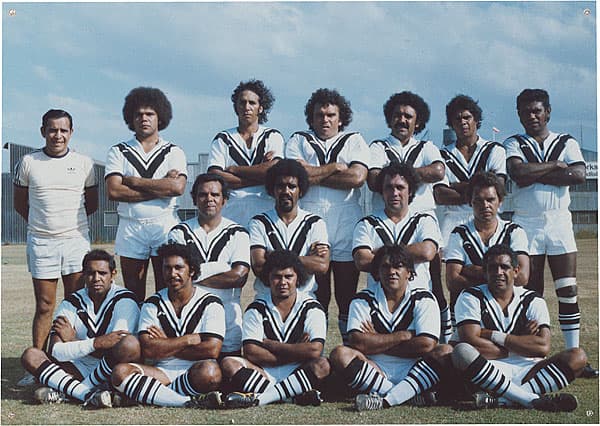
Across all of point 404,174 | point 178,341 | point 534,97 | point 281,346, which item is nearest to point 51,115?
point 178,341

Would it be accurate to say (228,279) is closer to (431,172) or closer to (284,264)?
(284,264)

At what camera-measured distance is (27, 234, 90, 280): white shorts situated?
4898 millimetres

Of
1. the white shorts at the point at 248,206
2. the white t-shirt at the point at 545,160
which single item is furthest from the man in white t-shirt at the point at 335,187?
the white t-shirt at the point at 545,160

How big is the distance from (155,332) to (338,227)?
139cm

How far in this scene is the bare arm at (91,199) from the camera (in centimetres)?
500

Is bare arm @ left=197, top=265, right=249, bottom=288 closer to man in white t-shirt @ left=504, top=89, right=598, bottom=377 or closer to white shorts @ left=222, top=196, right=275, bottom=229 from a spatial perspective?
white shorts @ left=222, top=196, right=275, bottom=229

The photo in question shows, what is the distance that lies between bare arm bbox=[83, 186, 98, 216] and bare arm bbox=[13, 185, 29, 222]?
383 mm

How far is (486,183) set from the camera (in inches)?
187

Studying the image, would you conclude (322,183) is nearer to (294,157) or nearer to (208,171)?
(294,157)

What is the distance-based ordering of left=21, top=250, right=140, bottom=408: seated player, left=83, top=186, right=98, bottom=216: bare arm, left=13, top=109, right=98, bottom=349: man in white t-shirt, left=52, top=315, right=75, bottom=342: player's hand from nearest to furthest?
left=21, top=250, right=140, bottom=408: seated player, left=52, top=315, right=75, bottom=342: player's hand, left=13, top=109, right=98, bottom=349: man in white t-shirt, left=83, top=186, right=98, bottom=216: bare arm

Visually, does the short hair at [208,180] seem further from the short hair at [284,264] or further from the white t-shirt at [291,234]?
the short hair at [284,264]

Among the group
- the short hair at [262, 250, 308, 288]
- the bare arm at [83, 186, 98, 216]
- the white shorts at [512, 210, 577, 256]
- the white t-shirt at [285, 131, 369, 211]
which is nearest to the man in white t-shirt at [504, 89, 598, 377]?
the white shorts at [512, 210, 577, 256]

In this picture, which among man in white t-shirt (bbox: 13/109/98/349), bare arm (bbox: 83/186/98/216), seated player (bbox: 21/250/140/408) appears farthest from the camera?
bare arm (bbox: 83/186/98/216)

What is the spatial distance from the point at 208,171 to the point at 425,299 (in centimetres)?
169
